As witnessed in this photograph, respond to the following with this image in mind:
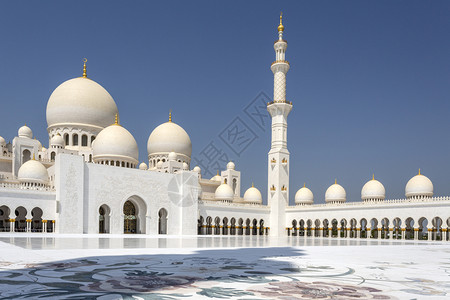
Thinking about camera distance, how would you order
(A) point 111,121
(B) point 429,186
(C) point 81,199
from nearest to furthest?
(C) point 81,199, (B) point 429,186, (A) point 111,121

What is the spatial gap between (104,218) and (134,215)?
230 cm

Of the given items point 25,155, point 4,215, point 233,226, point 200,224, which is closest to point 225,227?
point 233,226

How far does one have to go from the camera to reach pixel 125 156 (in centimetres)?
2967

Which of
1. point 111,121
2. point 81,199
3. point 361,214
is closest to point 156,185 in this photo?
point 81,199

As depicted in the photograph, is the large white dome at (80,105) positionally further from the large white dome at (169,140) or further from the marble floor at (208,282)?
the marble floor at (208,282)

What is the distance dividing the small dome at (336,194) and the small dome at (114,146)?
1665cm

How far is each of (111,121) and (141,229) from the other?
10437 mm

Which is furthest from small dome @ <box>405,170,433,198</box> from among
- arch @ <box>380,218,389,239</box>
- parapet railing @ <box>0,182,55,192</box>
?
parapet railing @ <box>0,182,55,192</box>

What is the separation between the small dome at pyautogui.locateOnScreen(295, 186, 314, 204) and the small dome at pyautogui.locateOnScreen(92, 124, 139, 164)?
616 inches

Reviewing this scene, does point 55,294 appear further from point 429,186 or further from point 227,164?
point 227,164

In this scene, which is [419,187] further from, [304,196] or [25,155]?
[25,155]

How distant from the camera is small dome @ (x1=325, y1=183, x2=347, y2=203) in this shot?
112 feet

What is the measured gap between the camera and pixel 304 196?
1448 inches

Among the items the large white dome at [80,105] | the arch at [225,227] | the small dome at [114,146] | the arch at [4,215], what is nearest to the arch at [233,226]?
the arch at [225,227]
